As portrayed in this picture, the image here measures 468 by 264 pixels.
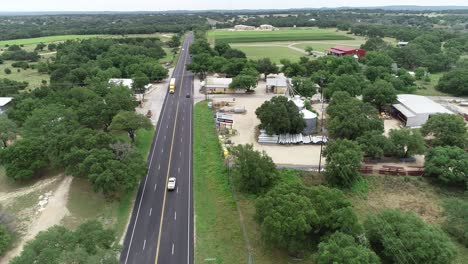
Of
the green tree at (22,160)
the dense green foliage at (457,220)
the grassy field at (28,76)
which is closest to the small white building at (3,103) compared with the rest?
the grassy field at (28,76)

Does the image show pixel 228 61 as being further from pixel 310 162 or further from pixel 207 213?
pixel 207 213

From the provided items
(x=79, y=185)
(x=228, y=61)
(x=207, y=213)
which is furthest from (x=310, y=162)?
(x=228, y=61)

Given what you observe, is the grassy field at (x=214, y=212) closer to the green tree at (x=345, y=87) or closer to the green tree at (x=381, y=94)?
the green tree at (x=345, y=87)

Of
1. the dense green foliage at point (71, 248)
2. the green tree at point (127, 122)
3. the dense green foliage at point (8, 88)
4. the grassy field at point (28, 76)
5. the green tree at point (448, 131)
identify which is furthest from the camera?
the grassy field at point (28, 76)

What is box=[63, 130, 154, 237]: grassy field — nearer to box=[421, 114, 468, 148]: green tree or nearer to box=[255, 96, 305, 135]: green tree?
box=[255, 96, 305, 135]: green tree

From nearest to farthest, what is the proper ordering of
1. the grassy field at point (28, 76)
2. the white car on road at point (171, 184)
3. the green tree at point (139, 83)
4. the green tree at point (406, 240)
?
1. the green tree at point (406, 240)
2. the white car on road at point (171, 184)
3. the green tree at point (139, 83)
4. the grassy field at point (28, 76)

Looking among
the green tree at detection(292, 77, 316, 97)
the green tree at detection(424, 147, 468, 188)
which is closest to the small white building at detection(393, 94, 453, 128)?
the green tree at detection(292, 77, 316, 97)

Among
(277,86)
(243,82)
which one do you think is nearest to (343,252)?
(243,82)
